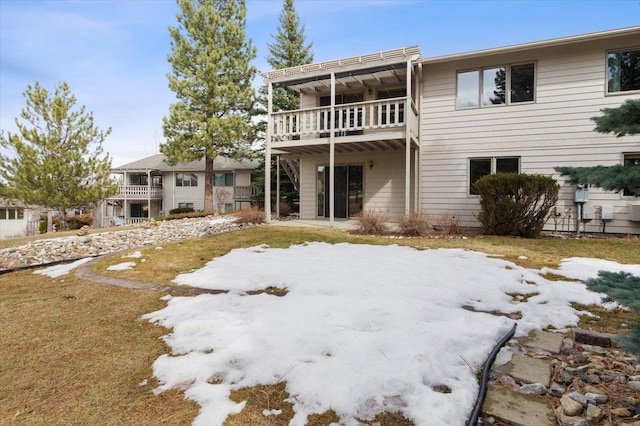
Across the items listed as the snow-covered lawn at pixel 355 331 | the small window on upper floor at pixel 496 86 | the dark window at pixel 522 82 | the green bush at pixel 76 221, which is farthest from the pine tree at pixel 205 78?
the snow-covered lawn at pixel 355 331

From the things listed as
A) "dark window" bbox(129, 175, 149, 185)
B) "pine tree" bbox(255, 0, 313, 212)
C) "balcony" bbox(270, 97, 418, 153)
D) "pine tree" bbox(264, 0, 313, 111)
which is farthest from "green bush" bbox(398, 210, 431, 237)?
"dark window" bbox(129, 175, 149, 185)

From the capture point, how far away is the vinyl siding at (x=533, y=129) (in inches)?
367

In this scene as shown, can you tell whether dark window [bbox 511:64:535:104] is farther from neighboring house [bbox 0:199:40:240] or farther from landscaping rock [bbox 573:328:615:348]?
neighboring house [bbox 0:199:40:240]

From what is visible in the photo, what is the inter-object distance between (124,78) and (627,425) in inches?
855

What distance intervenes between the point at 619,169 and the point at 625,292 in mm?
757

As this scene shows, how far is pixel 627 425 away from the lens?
1.75 metres

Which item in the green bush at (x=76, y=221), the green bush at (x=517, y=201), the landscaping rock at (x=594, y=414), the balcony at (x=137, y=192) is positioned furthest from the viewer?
the balcony at (x=137, y=192)

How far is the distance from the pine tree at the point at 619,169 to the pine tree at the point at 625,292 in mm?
513

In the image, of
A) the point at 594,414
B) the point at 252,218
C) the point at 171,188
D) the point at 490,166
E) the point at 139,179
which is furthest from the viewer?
the point at 139,179

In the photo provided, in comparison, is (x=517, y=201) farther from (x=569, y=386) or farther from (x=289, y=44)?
(x=289, y=44)

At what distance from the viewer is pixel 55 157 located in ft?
49.9

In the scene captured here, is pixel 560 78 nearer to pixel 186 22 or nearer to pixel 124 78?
pixel 186 22

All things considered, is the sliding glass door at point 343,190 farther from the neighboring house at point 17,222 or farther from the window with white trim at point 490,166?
the neighboring house at point 17,222

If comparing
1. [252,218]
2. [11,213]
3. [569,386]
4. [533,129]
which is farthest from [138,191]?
[569,386]
